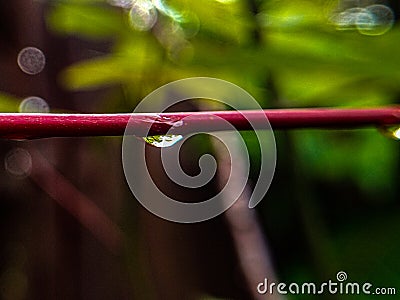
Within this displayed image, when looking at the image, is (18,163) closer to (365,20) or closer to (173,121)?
(365,20)

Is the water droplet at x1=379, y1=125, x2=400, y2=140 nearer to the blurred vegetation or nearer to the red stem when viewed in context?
the red stem

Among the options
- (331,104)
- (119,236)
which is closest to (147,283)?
(119,236)

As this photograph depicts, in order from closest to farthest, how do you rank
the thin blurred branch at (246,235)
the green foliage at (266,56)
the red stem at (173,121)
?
the red stem at (173,121), the green foliage at (266,56), the thin blurred branch at (246,235)

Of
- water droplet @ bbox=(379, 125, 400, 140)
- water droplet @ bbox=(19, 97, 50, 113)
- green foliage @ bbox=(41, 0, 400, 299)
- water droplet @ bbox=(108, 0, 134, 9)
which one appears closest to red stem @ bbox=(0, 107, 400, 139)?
water droplet @ bbox=(379, 125, 400, 140)

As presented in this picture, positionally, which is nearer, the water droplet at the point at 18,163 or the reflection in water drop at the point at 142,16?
the reflection in water drop at the point at 142,16

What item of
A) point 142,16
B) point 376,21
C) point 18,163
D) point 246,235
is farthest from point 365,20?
point 18,163

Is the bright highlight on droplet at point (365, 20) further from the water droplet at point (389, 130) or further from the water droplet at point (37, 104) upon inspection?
the water droplet at point (37, 104)

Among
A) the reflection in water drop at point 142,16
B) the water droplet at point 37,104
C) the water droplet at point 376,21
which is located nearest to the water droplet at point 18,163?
the water droplet at point 37,104
